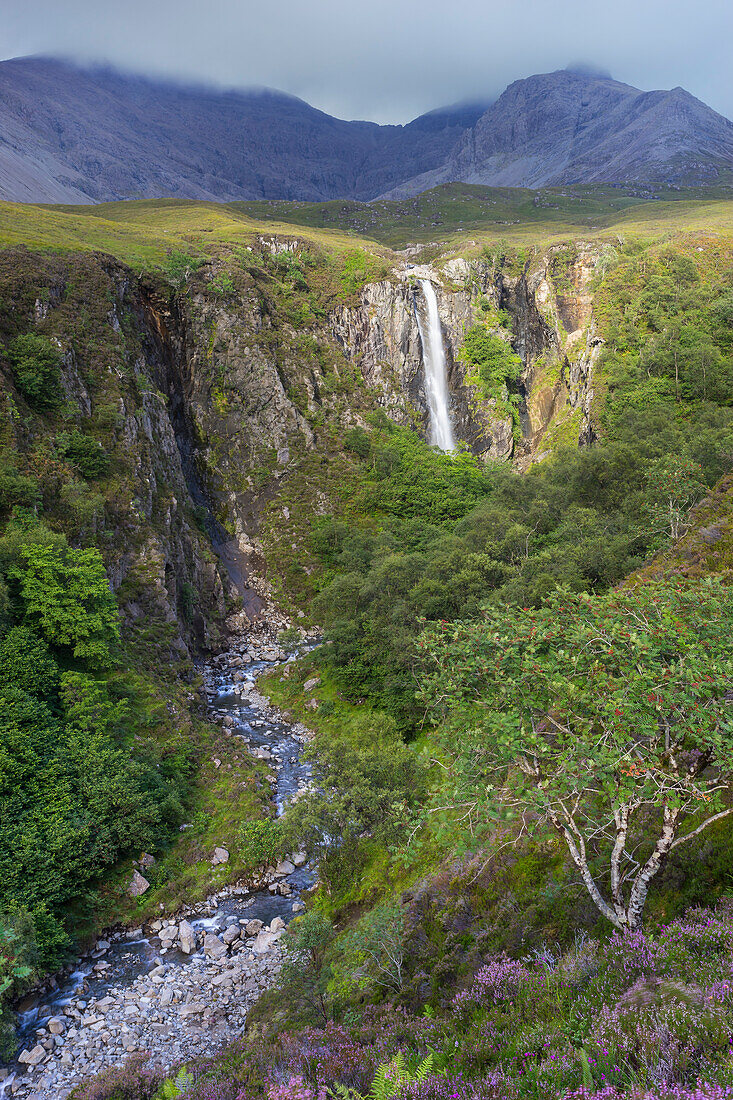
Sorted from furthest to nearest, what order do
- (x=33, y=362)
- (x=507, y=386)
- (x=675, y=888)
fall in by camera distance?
1. (x=507, y=386)
2. (x=33, y=362)
3. (x=675, y=888)

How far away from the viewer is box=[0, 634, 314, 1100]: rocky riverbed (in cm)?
1278

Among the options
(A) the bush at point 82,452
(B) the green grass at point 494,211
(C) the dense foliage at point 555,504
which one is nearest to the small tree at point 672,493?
(C) the dense foliage at point 555,504

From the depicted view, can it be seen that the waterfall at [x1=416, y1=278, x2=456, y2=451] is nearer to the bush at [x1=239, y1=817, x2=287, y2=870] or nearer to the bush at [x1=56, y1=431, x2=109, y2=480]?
the bush at [x1=56, y1=431, x2=109, y2=480]

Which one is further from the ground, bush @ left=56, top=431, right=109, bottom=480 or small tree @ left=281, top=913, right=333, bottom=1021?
bush @ left=56, top=431, right=109, bottom=480

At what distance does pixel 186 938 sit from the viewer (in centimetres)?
1695

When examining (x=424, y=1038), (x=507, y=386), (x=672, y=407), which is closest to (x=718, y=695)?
(x=424, y=1038)

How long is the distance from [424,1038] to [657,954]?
3.13m

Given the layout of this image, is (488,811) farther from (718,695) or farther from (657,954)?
(718,695)

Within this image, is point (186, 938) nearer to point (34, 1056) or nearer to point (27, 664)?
point (34, 1056)

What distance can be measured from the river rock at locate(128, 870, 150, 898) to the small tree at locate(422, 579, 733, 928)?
1660 centimetres

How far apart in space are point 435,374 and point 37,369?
170 feet

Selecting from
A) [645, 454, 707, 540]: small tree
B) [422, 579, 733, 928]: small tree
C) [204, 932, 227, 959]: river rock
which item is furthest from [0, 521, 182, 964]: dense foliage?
[645, 454, 707, 540]: small tree

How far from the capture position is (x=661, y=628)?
22.1 ft

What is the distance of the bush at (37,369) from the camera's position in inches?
1417
